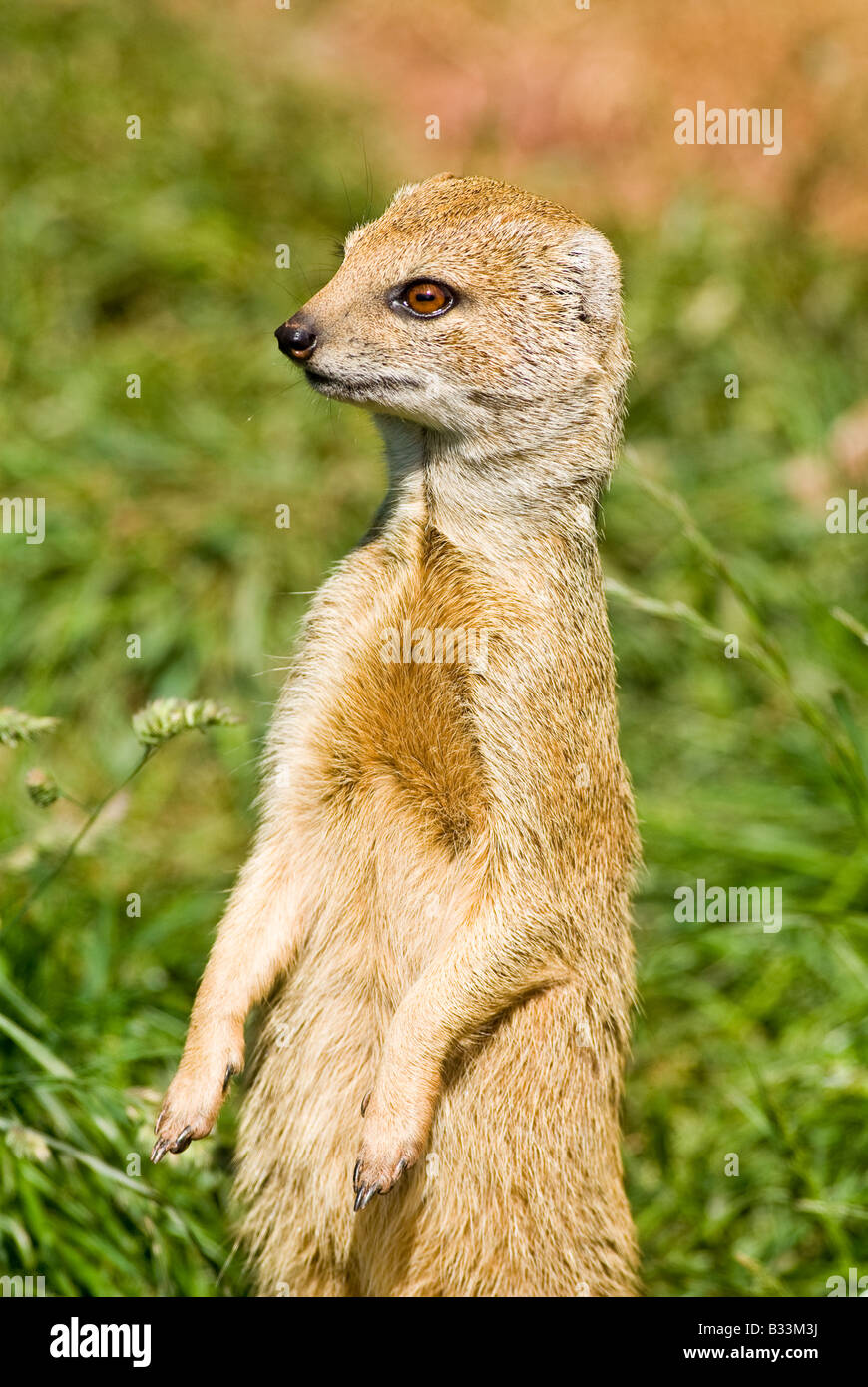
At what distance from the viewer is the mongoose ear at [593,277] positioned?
315cm

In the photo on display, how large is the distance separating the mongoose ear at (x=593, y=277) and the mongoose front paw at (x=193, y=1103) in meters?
1.78

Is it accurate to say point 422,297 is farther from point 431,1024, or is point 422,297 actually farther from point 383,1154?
point 383,1154

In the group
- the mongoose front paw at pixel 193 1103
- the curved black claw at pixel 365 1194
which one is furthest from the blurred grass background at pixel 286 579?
the curved black claw at pixel 365 1194

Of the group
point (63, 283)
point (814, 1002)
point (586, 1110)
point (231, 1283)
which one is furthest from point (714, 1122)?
point (63, 283)

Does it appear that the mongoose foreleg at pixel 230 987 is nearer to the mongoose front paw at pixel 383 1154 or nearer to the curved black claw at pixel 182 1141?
the curved black claw at pixel 182 1141

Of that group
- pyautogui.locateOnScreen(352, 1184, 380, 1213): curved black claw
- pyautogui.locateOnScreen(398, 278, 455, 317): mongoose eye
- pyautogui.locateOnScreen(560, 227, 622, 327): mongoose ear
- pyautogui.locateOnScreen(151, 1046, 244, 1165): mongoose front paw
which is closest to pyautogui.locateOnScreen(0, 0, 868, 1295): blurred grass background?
pyautogui.locateOnScreen(151, 1046, 244, 1165): mongoose front paw

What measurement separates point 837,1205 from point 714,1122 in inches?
33.9

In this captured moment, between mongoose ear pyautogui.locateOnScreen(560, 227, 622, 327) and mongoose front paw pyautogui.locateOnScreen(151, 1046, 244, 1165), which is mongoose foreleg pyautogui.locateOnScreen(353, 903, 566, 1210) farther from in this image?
mongoose ear pyautogui.locateOnScreen(560, 227, 622, 327)

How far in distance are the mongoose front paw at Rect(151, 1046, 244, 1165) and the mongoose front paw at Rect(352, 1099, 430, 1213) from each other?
0.33m

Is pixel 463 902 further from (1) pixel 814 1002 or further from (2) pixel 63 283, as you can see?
(2) pixel 63 283

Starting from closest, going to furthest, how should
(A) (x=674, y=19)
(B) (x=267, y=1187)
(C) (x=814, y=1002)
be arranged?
(B) (x=267, y=1187) < (C) (x=814, y=1002) < (A) (x=674, y=19)

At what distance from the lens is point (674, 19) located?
8.87 metres

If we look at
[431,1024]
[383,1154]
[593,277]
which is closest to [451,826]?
[431,1024]

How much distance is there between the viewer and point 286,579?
6145 millimetres
